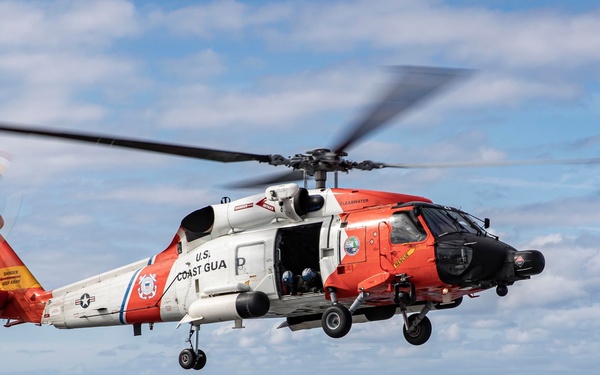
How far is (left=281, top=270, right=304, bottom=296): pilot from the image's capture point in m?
19.0

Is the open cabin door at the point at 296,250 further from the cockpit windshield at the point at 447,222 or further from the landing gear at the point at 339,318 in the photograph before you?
the cockpit windshield at the point at 447,222

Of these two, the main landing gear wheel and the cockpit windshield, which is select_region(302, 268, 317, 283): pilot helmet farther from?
the main landing gear wheel

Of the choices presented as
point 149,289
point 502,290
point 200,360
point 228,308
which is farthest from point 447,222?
point 149,289

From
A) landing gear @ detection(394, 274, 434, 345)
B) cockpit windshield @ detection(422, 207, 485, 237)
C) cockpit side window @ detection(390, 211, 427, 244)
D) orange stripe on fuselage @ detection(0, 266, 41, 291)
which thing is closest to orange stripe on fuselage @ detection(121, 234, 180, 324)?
orange stripe on fuselage @ detection(0, 266, 41, 291)

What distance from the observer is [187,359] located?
2095cm

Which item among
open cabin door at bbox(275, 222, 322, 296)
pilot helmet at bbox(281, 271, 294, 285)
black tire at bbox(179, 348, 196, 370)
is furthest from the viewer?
black tire at bbox(179, 348, 196, 370)

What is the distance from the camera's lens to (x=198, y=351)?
69.0 feet

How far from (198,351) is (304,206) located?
457cm

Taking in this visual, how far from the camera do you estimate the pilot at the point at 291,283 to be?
62.4 feet

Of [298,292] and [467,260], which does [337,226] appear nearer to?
[298,292]

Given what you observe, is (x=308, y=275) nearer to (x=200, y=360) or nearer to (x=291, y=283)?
(x=291, y=283)

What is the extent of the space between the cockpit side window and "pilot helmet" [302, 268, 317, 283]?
193 cm

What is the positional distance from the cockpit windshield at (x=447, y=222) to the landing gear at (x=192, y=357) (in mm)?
6303

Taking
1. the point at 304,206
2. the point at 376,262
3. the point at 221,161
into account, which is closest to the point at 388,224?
the point at 376,262
